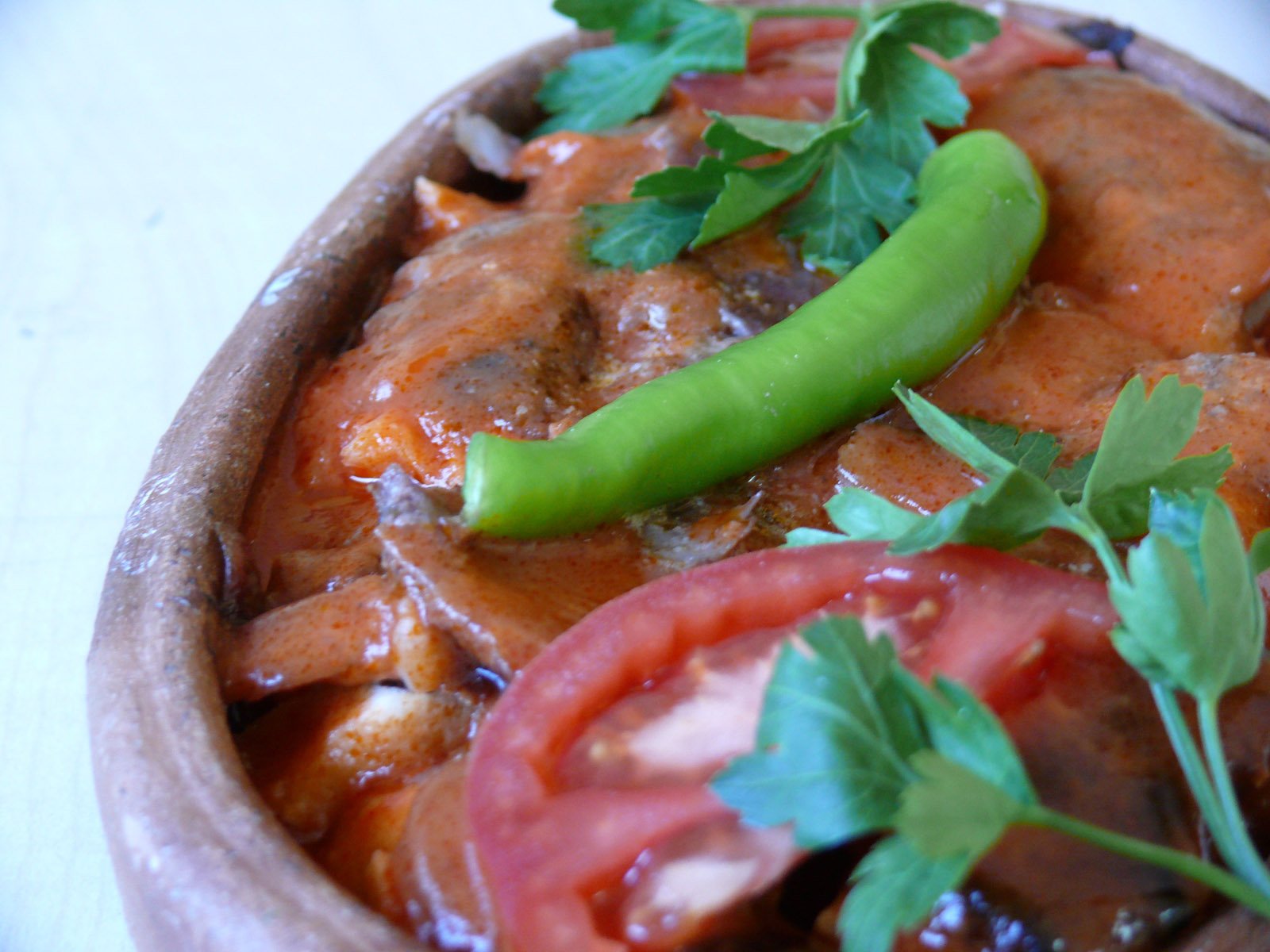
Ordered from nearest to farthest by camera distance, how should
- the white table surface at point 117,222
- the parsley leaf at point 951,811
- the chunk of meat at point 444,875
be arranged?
the parsley leaf at point 951,811 → the chunk of meat at point 444,875 → the white table surface at point 117,222

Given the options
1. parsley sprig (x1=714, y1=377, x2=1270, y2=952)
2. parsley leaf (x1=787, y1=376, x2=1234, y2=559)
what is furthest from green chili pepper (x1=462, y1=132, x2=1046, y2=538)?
parsley sprig (x1=714, y1=377, x2=1270, y2=952)

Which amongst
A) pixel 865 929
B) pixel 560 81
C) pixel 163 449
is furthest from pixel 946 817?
pixel 560 81

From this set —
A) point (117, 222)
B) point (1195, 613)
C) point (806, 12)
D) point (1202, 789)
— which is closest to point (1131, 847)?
point (1202, 789)

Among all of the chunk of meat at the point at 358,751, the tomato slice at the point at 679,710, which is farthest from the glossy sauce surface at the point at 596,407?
the tomato slice at the point at 679,710

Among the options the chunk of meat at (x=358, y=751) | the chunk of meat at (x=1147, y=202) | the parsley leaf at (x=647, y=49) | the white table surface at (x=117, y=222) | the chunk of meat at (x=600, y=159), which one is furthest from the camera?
the parsley leaf at (x=647, y=49)

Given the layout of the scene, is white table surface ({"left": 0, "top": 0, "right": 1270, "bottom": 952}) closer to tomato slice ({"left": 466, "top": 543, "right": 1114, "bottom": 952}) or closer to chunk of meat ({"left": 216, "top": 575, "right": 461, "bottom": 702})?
chunk of meat ({"left": 216, "top": 575, "right": 461, "bottom": 702})

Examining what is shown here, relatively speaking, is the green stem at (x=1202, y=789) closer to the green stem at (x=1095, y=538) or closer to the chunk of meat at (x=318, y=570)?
the green stem at (x=1095, y=538)
